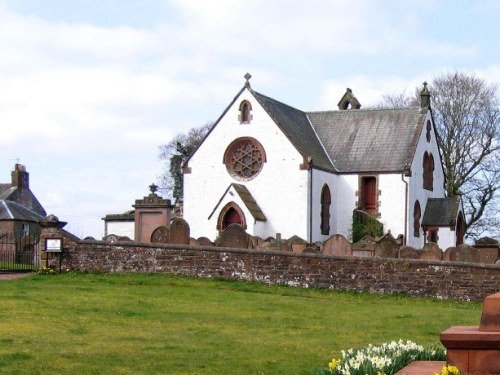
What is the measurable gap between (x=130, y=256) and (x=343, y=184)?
2225cm

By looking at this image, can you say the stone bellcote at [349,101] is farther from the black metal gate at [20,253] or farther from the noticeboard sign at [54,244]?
the noticeboard sign at [54,244]

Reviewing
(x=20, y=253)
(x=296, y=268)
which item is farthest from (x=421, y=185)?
(x=296, y=268)

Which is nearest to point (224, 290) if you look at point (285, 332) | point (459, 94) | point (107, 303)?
point (107, 303)

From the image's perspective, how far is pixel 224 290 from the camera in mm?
24938

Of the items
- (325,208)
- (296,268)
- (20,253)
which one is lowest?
(296,268)

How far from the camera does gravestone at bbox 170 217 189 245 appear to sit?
32.0m

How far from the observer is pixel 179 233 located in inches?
1259

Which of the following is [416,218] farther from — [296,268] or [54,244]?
[54,244]

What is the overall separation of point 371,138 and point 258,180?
664 cm

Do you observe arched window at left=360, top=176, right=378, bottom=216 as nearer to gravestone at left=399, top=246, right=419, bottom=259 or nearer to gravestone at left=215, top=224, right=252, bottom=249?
gravestone at left=215, top=224, right=252, bottom=249

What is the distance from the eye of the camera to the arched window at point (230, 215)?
150 feet

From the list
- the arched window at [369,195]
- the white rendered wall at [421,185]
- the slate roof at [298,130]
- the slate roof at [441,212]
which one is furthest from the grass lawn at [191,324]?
the slate roof at [441,212]

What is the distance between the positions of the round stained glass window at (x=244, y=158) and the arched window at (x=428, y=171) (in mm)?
9306

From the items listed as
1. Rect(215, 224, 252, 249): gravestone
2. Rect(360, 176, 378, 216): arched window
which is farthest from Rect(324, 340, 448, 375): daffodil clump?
Rect(360, 176, 378, 216): arched window
